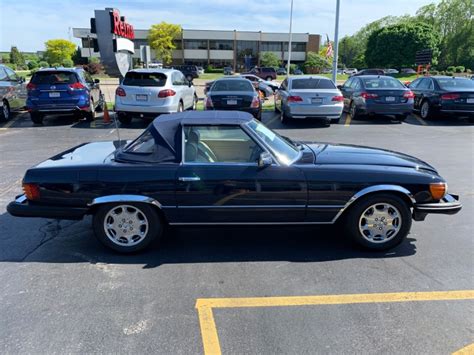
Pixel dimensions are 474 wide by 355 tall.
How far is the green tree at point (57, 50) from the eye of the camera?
78312mm

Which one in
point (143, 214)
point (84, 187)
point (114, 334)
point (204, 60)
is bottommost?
point (114, 334)

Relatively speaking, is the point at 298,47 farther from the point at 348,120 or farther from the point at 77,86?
the point at 77,86

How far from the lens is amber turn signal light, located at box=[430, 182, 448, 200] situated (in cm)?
388

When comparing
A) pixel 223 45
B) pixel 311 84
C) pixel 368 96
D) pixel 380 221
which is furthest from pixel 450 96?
pixel 223 45

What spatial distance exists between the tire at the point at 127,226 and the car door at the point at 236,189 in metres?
0.30

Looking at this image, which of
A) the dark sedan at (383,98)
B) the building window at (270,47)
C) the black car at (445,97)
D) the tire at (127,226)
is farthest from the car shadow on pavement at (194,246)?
the building window at (270,47)

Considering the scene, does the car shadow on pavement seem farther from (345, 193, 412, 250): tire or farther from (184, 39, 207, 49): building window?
(184, 39, 207, 49): building window

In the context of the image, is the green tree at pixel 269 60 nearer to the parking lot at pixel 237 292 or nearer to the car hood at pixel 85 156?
the parking lot at pixel 237 292

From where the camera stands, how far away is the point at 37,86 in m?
11.9

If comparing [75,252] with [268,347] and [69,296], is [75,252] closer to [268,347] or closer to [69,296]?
[69,296]

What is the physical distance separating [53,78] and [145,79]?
2904 millimetres

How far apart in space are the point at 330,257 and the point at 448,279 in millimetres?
1049

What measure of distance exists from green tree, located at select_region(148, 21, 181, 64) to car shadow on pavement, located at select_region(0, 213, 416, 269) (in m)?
80.9

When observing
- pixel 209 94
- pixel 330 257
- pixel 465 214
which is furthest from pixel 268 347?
pixel 209 94
